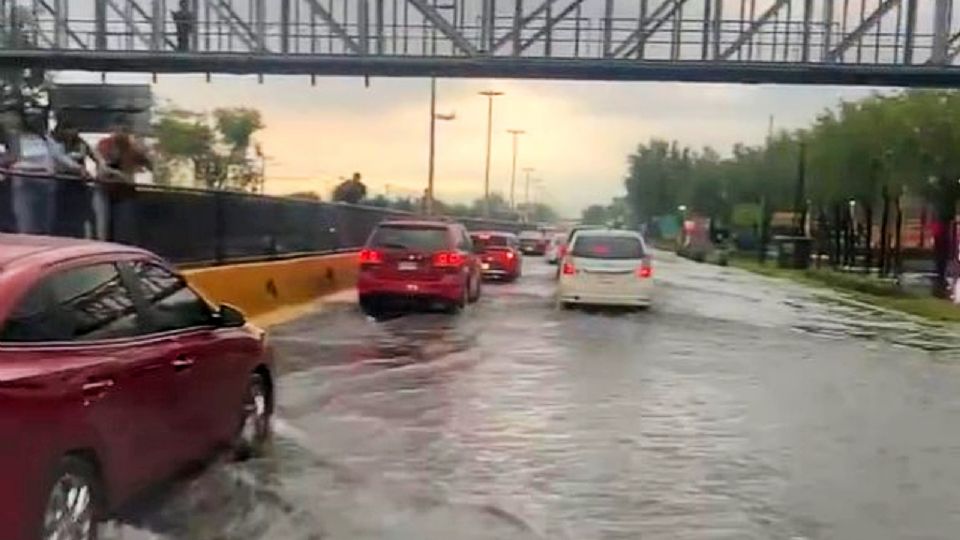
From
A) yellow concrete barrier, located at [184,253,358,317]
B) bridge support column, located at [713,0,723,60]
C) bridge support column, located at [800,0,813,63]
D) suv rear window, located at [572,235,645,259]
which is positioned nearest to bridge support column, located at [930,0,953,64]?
bridge support column, located at [800,0,813,63]

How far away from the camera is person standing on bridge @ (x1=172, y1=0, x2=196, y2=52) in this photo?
94.3 ft

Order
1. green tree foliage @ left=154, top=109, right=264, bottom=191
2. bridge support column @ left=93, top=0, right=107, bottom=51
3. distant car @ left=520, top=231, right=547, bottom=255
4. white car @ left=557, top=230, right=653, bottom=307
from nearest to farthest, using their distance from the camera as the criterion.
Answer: white car @ left=557, top=230, right=653, bottom=307
bridge support column @ left=93, top=0, right=107, bottom=51
distant car @ left=520, top=231, right=547, bottom=255
green tree foliage @ left=154, top=109, right=264, bottom=191

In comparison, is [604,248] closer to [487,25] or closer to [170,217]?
[487,25]

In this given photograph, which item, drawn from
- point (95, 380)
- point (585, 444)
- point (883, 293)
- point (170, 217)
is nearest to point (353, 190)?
point (883, 293)

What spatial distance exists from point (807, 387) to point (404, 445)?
20.0ft

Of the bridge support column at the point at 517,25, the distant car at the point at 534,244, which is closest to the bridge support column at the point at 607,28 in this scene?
the bridge support column at the point at 517,25

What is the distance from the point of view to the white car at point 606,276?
26.4 meters

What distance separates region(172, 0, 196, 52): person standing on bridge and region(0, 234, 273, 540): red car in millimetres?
21126

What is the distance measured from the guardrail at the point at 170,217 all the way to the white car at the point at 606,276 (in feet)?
17.4

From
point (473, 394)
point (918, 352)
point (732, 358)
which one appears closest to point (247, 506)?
point (473, 394)

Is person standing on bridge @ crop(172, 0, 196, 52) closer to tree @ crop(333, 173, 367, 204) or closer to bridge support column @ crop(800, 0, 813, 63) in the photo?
bridge support column @ crop(800, 0, 813, 63)

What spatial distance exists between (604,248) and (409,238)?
406 cm

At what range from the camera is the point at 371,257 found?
24.5m

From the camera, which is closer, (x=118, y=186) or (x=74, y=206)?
(x=74, y=206)
